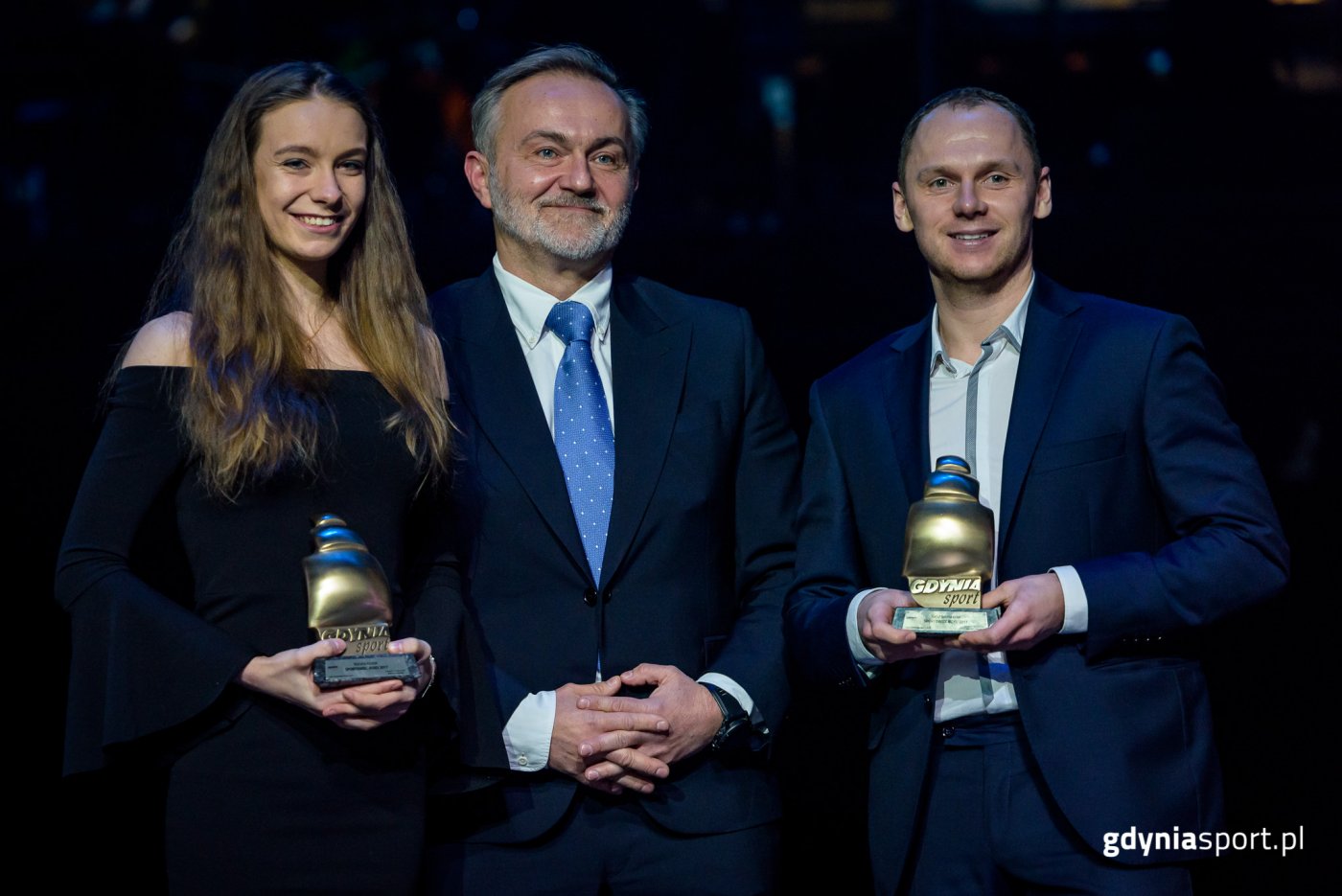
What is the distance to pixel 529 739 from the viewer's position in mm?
2441

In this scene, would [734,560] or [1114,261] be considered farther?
[1114,261]

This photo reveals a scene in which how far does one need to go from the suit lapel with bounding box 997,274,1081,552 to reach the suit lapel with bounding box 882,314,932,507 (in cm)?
15

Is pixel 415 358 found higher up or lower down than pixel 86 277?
lower down

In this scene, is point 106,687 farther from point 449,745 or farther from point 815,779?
point 815,779

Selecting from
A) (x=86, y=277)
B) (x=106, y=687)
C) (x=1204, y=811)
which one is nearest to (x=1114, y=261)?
(x=1204, y=811)

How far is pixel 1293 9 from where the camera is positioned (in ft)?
24.3

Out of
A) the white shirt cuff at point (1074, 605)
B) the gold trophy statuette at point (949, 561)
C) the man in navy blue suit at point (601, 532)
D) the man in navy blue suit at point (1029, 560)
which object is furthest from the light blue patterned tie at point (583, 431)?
the white shirt cuff at point (1074, 605)

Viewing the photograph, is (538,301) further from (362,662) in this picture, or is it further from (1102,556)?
(1102,556)

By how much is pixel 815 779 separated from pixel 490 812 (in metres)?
1.64

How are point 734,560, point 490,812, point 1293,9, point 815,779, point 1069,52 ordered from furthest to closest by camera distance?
1. point 1069,52
2. point 1293,9
3. point 815,779
4. point 734,560
5. point 490,812

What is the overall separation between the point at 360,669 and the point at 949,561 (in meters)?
0.82

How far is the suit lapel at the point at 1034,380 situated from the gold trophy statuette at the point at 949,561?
0.19 meters

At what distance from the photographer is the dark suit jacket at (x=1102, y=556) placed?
227cm

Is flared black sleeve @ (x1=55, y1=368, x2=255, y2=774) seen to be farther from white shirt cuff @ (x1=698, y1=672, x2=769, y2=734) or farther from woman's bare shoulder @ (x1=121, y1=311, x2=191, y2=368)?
white shirt cuff @ (x1=698, y1=672, x2=769, y2=734)
